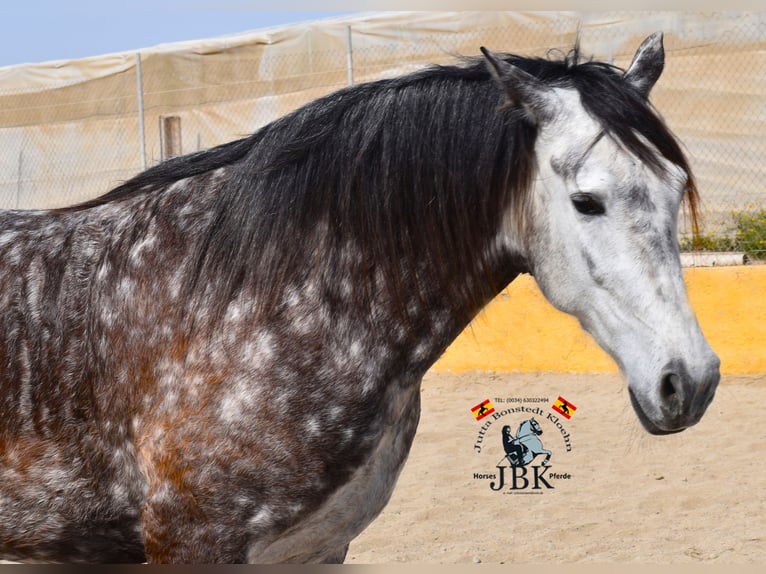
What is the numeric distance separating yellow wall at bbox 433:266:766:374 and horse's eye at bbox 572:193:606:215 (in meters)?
4.32

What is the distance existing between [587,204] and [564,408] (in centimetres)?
450

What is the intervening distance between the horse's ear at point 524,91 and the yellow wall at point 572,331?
14.0ft

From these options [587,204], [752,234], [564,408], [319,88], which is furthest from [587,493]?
[319,88]

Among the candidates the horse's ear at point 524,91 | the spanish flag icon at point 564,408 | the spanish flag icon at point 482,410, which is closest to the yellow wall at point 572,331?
the spanish flag icon at point 564,408

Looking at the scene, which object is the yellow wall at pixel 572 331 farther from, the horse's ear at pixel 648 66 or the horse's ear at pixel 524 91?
the horse's ear at pixel 524 91

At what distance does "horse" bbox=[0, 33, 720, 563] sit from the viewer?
6.70ft

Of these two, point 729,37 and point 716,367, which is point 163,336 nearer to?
point 716,367

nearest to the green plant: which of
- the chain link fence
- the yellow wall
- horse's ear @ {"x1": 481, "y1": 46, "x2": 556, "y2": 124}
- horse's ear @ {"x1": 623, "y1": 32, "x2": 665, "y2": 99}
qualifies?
the chain link fence

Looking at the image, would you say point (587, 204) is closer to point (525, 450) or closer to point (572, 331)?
point (525, 450)

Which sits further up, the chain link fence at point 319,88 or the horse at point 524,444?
the chain link fence at point 319,88

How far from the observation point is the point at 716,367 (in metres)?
1.92

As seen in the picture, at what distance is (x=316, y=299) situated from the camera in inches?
86.7

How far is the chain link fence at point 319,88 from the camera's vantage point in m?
8.26

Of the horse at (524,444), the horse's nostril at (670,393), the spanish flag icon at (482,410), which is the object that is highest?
the horse's nostril at (670,393)
